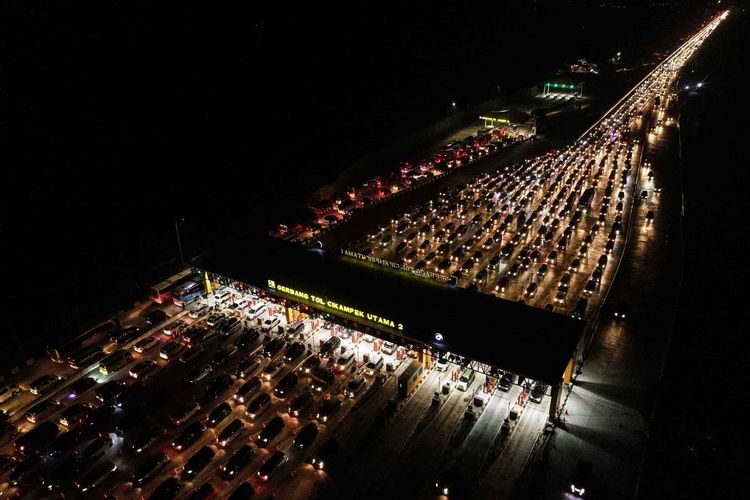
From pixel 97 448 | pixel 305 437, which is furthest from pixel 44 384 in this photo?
pixel 305 437

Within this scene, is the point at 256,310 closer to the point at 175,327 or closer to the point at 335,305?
the point at 175,327

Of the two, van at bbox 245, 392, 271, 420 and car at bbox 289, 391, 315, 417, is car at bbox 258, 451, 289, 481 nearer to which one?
car at bbox 289, 391, 315, 417

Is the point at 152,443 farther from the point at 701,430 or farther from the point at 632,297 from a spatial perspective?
the point at 632,297

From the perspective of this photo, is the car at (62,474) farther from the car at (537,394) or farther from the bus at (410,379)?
the car at (537,394)

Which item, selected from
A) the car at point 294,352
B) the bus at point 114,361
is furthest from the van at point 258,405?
the bus at point 114,361

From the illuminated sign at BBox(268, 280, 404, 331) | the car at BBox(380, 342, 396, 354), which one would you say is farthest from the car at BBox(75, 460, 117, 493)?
the car at BBox(380, 342, 396, 354)

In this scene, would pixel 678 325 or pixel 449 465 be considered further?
pixel 678 325

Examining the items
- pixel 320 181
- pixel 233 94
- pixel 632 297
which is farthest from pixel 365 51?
pixel 632 297
